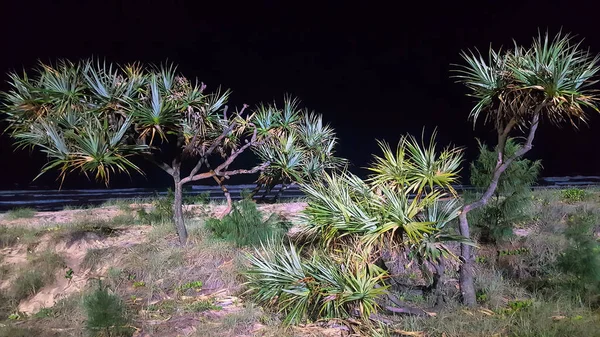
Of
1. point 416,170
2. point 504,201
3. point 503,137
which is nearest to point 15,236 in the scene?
point 416,170

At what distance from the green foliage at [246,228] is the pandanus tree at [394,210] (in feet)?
6.50

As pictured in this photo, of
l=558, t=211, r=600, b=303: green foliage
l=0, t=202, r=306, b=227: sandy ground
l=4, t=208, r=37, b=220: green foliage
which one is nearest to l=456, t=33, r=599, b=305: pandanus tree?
l=558, t=211, r=600, b=303: green foliage

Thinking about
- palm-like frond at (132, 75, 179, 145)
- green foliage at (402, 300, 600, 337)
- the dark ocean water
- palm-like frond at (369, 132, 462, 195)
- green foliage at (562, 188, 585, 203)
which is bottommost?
green foliage at (402, 300, 600, 337)

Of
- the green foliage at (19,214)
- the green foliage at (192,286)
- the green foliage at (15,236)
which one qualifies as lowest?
the green foliage at (192,286)

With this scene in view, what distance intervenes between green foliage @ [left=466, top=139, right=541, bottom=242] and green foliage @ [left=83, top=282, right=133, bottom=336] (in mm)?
5968

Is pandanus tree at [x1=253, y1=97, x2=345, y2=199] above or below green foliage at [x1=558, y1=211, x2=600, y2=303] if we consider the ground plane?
above

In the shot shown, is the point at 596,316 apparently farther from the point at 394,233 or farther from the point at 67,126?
the point at 67,126

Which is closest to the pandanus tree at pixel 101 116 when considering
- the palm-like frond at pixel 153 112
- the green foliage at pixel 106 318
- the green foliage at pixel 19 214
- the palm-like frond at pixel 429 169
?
the palm-like frond at pixel 153 112

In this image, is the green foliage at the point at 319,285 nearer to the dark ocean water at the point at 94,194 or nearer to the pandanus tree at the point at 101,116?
the pandanus tree at the point at 101,116

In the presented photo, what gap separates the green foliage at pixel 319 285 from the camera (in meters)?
4.93

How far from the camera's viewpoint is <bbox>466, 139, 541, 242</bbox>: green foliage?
26.5 feet

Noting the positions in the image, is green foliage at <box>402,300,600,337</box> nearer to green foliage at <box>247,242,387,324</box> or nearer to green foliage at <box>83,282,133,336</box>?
green foliage at <box>247,242,387,324</box>

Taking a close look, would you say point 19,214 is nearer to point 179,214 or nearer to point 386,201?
point 179,214

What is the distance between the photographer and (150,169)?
18.1m
